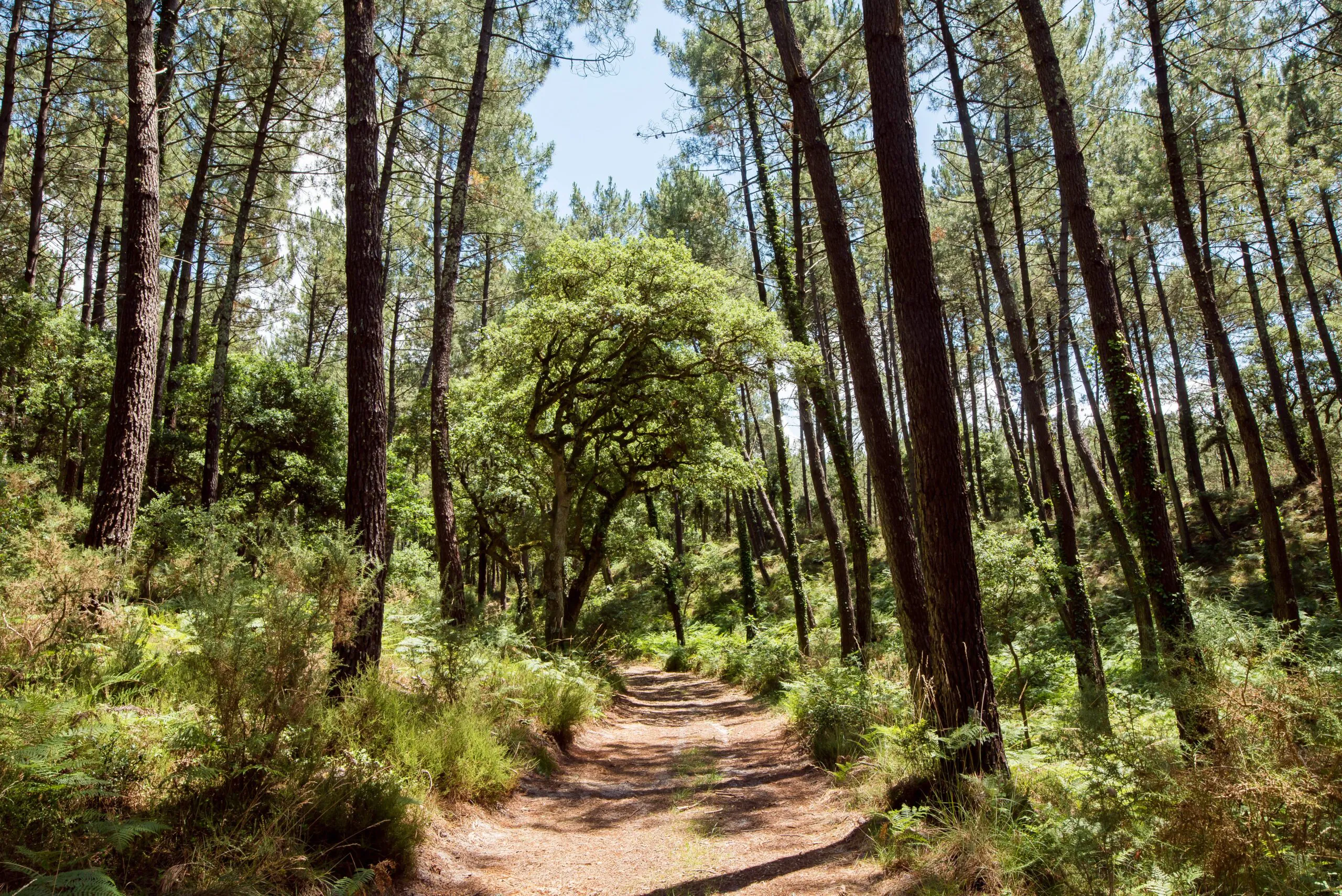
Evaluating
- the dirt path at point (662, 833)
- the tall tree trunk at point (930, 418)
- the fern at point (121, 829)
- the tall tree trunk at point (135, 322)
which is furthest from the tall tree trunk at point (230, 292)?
the tall tree trunk at point (930, 418)

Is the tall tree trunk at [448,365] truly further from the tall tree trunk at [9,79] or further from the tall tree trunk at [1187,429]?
the tall tree trunk at [1187,429]

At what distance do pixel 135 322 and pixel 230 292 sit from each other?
6728 millimetres

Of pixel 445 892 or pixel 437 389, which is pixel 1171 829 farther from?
pixel 437 389

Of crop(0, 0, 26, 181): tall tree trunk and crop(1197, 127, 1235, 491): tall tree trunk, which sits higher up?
crop(0, 0, 26, 181): tall tree trunk

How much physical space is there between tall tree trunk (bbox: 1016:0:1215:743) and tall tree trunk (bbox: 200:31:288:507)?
39.1ft

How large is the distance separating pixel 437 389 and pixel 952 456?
7.15 m

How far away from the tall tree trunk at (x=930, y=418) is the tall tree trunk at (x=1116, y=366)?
95.1 inches

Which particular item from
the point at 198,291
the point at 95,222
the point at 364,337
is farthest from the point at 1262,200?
the point at 95,222

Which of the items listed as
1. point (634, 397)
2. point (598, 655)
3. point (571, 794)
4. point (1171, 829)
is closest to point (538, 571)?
point (598, 655)

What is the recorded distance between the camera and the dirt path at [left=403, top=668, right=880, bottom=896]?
3721 millimetres

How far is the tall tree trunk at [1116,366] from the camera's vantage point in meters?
5.88

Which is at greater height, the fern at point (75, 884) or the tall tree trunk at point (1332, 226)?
the tall tree trunk at point (1332, 226)

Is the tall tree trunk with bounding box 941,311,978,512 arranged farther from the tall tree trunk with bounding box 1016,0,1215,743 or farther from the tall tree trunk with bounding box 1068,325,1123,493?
the tall tree trunk with bounding box 1016,0,1215,743

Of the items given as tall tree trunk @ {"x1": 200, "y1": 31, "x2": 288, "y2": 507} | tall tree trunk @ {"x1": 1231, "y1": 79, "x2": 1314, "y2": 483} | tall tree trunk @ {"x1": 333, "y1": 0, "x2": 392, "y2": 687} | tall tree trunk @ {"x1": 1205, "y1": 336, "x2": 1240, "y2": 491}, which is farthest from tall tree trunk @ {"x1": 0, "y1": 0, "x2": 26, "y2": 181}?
tall tree trunk @ {"x1": 1205, "y1": 336, "x2": 1240, "y2": 491}
